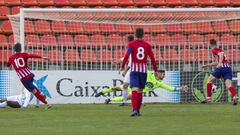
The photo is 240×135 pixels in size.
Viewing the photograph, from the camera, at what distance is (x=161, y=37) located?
82.5 ft

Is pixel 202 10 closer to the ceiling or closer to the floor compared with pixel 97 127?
closer to the ceiling

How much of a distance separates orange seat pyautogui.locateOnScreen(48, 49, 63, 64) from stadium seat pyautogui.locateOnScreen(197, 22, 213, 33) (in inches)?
185

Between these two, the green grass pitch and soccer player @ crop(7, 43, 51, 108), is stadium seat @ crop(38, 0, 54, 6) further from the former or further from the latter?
the green grass pitch

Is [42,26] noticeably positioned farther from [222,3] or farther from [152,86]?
[222,3]

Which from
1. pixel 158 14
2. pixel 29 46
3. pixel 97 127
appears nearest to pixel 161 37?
pixel 158 14

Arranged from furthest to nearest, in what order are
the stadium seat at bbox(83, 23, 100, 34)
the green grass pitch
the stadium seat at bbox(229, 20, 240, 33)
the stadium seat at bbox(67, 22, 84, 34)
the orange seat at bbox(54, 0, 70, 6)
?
the orange seat at bbox(54, 0, 70, 6) → the stadium seat at bbox(229, 20, 240, 33) → the stadium seat at bbox(83, 23, 100, 34) → the stadium seat at bbox(67, 22, 84, 34) → the green grass pitch

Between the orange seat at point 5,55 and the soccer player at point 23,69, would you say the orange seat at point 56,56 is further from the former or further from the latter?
the soccer player at point 23,69

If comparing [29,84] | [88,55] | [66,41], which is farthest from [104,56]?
[29,84]

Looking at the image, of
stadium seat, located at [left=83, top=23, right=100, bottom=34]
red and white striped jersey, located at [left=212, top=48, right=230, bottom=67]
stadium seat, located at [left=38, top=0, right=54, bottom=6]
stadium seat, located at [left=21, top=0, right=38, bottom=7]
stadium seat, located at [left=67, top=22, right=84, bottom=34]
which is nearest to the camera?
red and white striped jersey, located at [left=212, top=48, right=230, bottom=67]

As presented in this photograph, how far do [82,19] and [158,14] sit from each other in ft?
8.11

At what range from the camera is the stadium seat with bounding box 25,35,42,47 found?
24047 mm

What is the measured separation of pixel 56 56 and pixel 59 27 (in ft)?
4.20

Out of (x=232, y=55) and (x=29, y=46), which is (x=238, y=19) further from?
(x=29, y=46)

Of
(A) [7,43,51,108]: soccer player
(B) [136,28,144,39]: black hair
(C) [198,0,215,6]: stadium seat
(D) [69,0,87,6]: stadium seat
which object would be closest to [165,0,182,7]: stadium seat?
(C) [198,0,215,6]: stadium seat
